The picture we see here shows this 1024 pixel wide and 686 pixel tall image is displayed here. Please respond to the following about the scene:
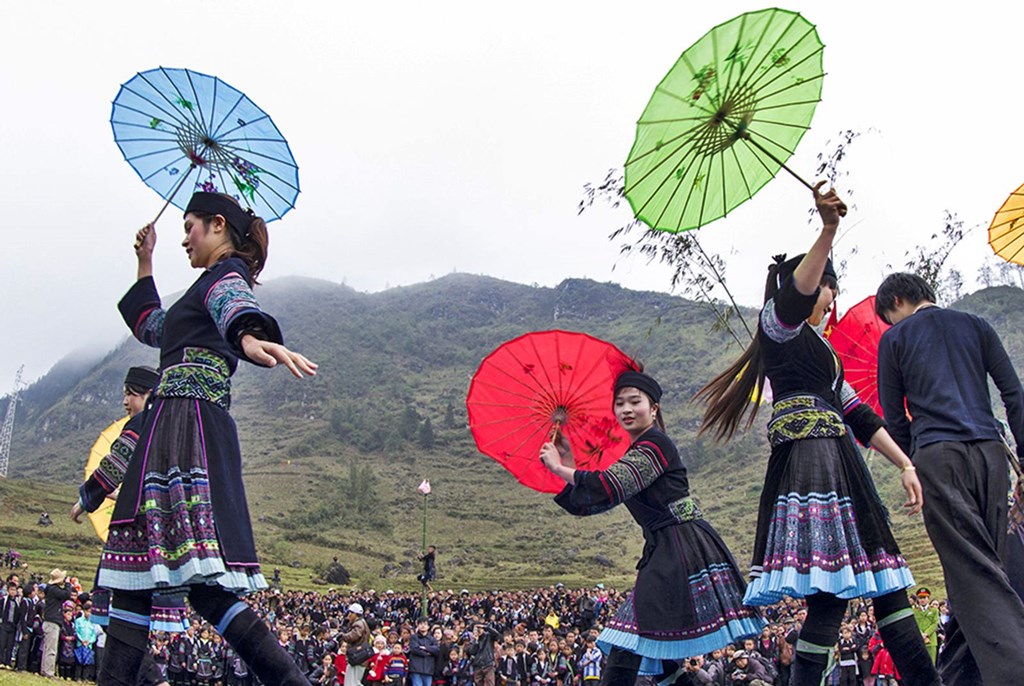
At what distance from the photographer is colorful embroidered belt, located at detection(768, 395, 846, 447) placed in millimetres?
3807

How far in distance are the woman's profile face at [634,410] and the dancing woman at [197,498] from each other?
2083 millimetres

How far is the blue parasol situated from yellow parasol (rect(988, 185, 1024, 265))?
20.7ft

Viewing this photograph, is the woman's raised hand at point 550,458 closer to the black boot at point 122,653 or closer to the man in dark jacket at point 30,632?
the black boot at point 122,653

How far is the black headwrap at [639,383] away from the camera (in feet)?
15.6

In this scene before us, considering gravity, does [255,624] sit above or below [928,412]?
below

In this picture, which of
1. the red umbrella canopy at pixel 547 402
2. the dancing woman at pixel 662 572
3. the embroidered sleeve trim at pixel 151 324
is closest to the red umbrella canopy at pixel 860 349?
the red umbrella canopy at pixel 547 402

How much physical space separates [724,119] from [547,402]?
7.22ft

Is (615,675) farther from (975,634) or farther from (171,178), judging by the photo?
(171,178)

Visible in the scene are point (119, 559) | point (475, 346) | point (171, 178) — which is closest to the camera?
point (119, 559)

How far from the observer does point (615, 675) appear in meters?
4.00

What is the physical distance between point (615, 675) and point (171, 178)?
132 inches

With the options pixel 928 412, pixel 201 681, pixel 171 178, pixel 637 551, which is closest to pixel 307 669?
pixel 201 681

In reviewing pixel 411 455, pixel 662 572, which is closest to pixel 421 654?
pixel 662 572

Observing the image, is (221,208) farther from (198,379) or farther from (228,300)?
(198,379)
